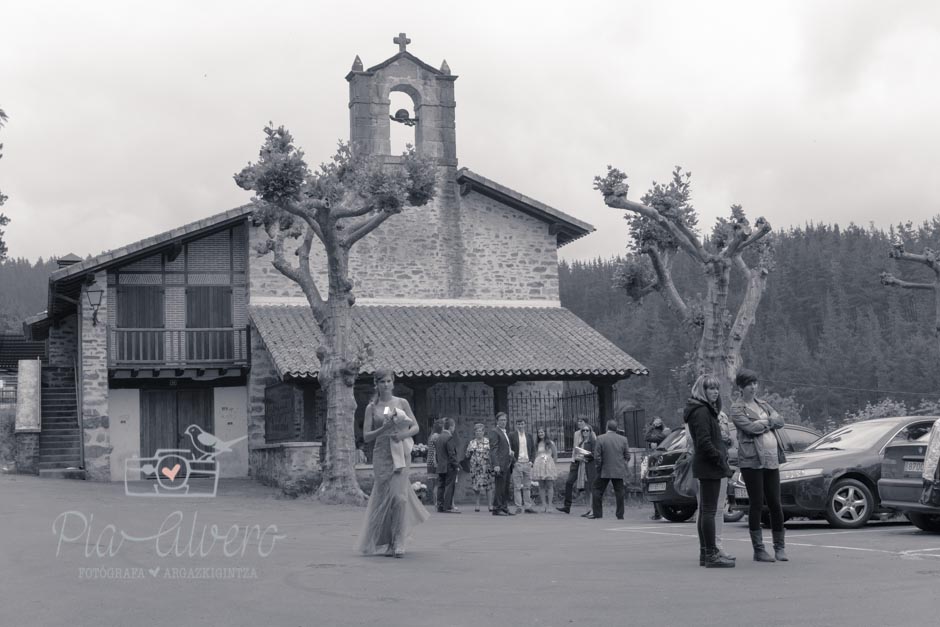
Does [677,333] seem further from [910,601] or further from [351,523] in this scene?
[910,601]

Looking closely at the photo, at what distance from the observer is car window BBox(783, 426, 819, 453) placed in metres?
16.3

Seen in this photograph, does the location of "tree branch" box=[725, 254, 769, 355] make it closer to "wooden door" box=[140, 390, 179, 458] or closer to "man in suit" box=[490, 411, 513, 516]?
"man in suit" box=[490, 411, 513, 516]

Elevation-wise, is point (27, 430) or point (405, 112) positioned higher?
point (405, 112)

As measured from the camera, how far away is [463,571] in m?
9.26

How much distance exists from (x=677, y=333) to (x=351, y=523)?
7084 cm

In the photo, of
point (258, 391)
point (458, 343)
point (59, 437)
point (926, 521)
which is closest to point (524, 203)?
point (458, 343)

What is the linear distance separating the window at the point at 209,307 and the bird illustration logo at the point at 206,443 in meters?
2.61

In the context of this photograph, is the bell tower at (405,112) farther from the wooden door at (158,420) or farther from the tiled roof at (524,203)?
the wooden door at (158,420)

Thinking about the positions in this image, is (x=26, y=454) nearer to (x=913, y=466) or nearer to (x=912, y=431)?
(x=912, y=431)

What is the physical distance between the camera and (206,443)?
28.3 meters

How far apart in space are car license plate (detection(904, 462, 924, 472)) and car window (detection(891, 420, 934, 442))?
1579mm

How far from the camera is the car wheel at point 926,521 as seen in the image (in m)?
12.4

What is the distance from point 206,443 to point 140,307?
3.86 metres

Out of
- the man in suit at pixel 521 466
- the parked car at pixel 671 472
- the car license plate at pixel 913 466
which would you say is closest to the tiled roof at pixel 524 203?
the man in suit at pixel 521 466
